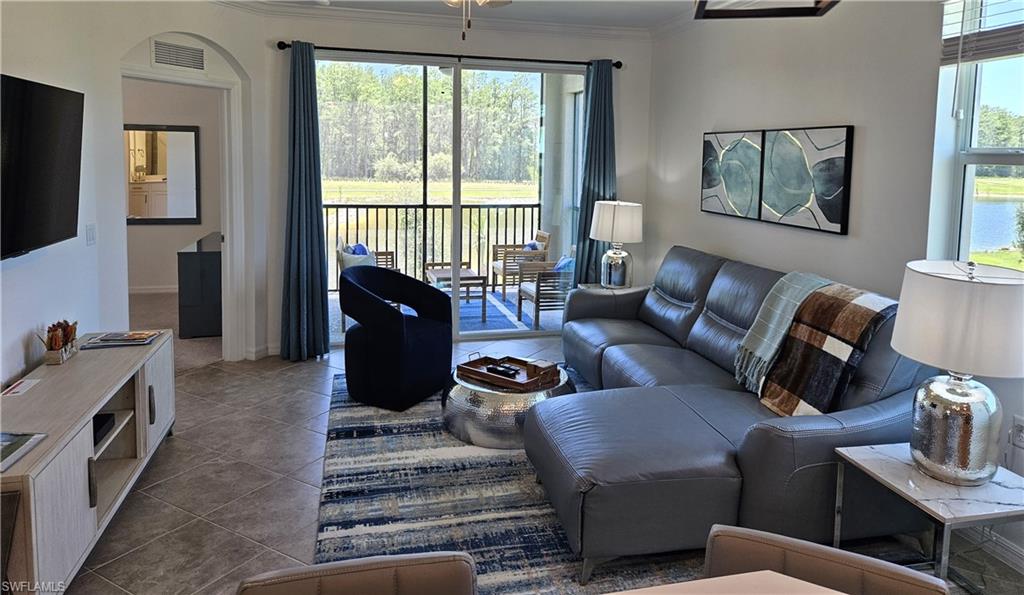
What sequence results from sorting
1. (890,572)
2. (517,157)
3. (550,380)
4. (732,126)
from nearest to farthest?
(890,572) → (550,380) → (732,126) → (517,157)

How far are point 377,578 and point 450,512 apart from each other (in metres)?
1.83

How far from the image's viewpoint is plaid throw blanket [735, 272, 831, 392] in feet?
11.6

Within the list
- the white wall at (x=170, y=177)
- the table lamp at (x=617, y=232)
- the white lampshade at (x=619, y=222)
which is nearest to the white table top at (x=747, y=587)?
the table lamp at (x=617, y=232)

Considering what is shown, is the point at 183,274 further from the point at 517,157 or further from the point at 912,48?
the point at 912,48

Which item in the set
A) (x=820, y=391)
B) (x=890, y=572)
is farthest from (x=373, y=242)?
(x=890, y=572)

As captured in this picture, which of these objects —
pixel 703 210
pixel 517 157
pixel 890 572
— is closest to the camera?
pixel 890 572

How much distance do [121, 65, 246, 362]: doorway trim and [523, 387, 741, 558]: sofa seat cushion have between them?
3364 mm

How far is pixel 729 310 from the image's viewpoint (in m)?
4.16

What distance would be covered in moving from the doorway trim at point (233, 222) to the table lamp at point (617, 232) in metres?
2.63

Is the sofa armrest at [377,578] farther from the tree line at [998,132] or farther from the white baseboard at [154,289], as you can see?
the white baseboard at [154,289]

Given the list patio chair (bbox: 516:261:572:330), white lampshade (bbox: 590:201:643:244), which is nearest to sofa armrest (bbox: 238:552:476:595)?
white lampshade (bbox: 590:201:643:244)

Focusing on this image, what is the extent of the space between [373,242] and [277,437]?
2.40 metres

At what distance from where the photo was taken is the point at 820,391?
3201 millimetres

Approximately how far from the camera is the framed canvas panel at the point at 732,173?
4.64 meters
